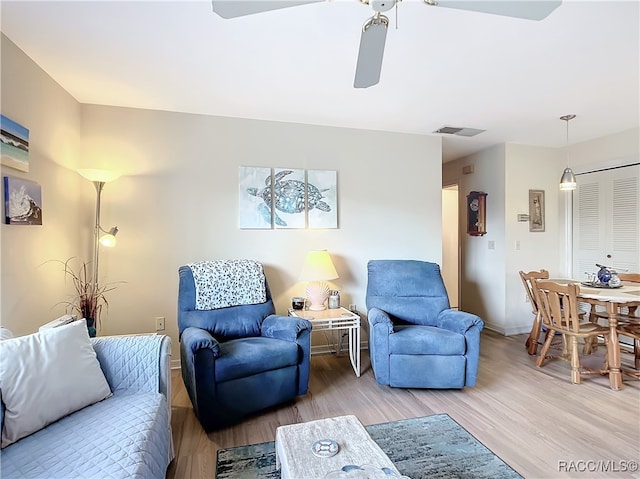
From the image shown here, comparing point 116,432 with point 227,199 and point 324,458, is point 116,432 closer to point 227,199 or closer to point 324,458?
point 324,458

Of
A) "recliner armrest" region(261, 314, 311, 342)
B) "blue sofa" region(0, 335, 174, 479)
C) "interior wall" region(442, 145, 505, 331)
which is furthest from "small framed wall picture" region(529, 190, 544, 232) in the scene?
"blue sofa" region(0, 335, 174, 479)

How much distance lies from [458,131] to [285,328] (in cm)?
275

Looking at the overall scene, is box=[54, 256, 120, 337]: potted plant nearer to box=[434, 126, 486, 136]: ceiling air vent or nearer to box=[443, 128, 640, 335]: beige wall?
box=[434, 126, 486, 136]: ceiling air vent

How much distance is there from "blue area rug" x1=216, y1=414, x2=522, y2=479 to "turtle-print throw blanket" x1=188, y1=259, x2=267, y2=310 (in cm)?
110

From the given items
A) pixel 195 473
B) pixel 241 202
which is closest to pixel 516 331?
pixel 241 202

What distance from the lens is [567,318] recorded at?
9.54 ft

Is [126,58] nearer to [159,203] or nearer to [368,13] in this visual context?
[159,203]

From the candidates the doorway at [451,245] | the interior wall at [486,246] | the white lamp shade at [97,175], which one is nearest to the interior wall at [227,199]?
the white lamp shade at [97,175]

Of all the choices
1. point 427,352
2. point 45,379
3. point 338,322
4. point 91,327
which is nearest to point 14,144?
point 91,327

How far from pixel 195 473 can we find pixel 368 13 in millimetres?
2497

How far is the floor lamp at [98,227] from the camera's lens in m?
2.61

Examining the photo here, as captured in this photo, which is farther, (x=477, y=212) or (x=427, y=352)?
(x=477, y=212)

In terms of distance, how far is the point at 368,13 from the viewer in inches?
69.4

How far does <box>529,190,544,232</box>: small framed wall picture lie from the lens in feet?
14.3
